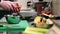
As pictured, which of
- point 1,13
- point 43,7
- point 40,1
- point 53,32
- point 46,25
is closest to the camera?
point 53,32

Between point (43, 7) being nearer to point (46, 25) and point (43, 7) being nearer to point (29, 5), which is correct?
point (29, 5)

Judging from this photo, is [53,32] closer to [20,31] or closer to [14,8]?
[20,31]

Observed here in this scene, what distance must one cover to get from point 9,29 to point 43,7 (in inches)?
38.6

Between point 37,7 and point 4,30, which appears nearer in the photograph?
point 4,30

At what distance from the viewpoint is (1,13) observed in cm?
170

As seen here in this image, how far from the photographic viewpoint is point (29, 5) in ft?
7.19

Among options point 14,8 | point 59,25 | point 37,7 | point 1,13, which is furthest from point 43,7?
point 59,25

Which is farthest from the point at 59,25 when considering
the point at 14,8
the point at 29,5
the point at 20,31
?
the point at 29,5

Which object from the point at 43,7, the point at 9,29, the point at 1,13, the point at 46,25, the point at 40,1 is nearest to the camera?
the point at 9,29

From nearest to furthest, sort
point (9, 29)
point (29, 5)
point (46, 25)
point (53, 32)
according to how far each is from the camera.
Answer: point (53, 32) → point (9, 29) → point (46, 25) → point (29, 5)

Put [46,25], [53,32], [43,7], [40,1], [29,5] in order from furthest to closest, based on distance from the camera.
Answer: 1. [29,5]
2. [40,1]
3. [43,7]
4. [46,25]
5. [53,32]

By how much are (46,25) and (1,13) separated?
737 millimetres

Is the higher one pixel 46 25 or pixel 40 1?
pixel 40 1

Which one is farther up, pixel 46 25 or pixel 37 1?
pixel 37 1
